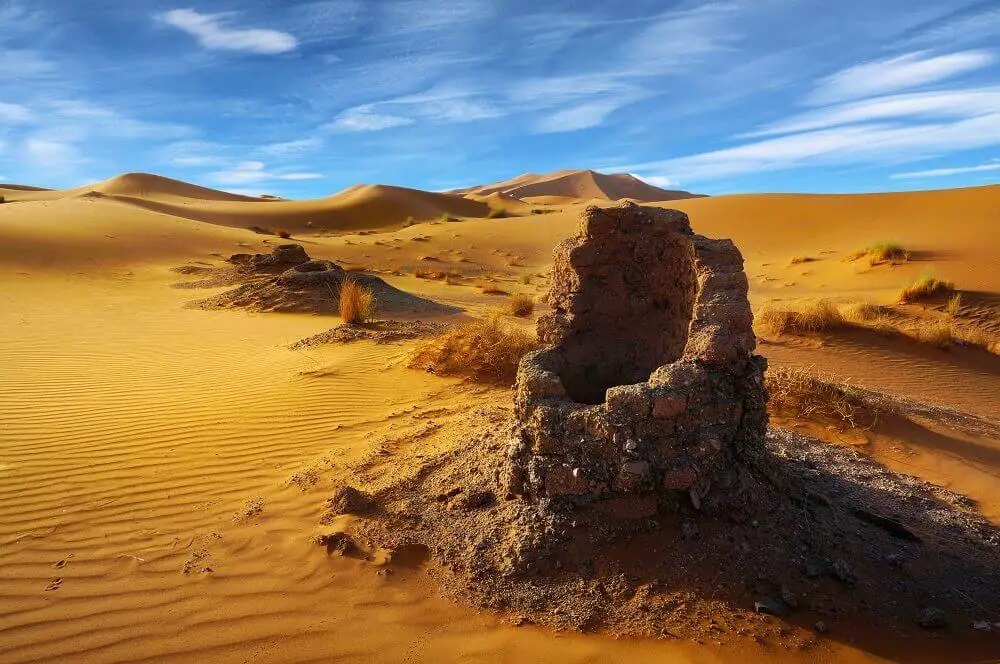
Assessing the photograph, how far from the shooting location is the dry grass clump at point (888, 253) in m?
18.1

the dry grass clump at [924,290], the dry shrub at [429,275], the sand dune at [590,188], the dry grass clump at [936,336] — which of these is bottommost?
the dry grass clump at [936,336]

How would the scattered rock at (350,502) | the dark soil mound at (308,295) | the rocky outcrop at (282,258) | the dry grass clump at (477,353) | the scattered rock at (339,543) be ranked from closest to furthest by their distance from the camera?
the scattered rock at (339,543)
the scattered rock at (350,502)
the dry grass clump at (477,353)
the dark soil mound at (308,295)
the rocky outcrop at (282,258)

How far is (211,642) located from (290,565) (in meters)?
0.67

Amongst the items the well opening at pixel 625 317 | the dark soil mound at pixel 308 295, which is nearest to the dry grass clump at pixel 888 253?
the dark soil mound at pixel 308 295

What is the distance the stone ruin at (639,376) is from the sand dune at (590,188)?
8195 cm

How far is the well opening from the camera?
15.3 feet

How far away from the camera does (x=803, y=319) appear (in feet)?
36.7

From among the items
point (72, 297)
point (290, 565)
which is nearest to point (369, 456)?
point (290, 565)

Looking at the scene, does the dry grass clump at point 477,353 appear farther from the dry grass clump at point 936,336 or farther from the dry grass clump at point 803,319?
the dry grass clump at point 936,336

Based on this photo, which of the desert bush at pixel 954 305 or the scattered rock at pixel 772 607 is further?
the desert bush at pixel 954 305

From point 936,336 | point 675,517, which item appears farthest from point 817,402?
point 936,336

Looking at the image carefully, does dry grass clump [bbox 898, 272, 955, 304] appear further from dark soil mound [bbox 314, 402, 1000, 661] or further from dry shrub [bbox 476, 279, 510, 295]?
dark soil mound [bbox 314, 402, 1000, 661]

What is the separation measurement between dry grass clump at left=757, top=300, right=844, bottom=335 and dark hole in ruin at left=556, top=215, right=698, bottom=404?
7.62 m

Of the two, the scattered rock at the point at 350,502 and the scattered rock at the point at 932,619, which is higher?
the scattered rock at the point at 350,502
